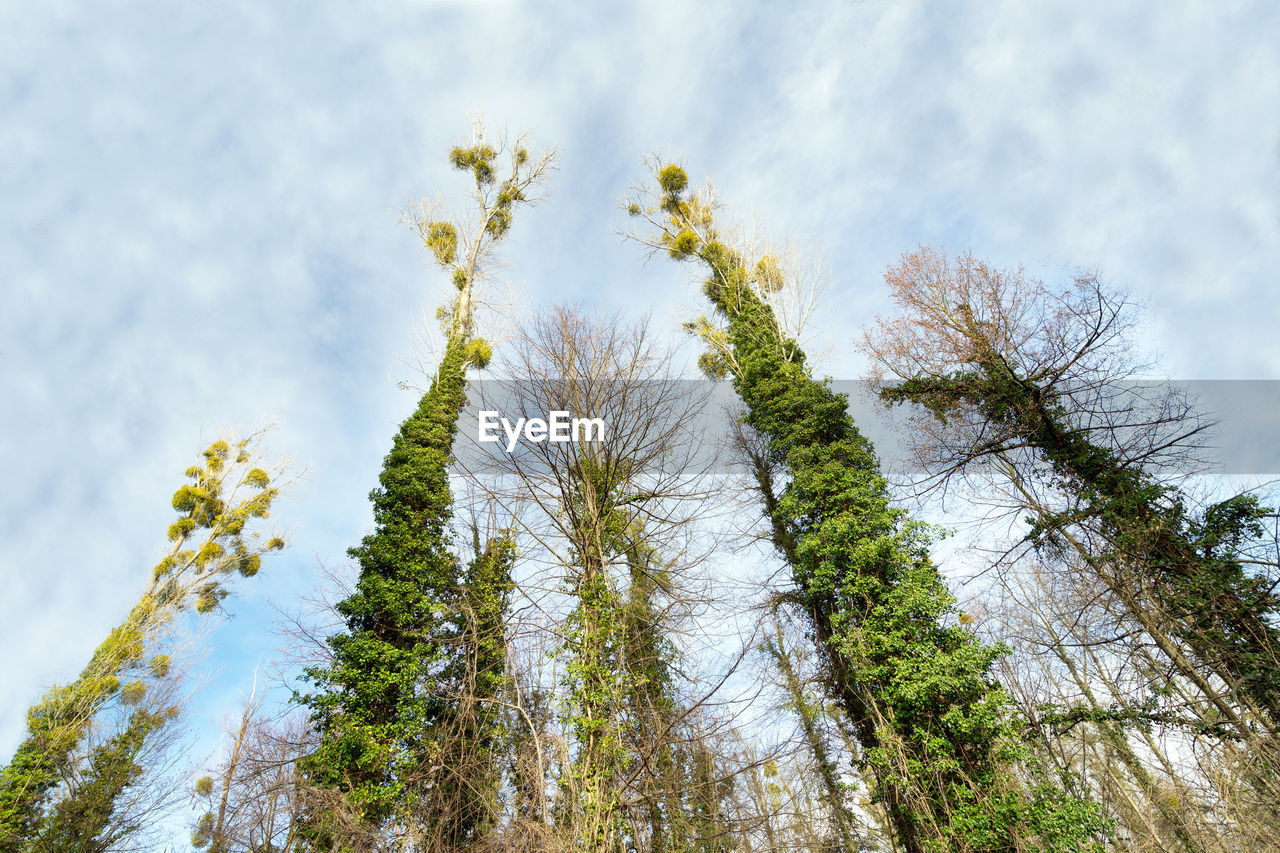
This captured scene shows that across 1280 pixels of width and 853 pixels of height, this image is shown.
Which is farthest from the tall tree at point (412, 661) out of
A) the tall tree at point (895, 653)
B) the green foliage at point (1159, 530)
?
the green foliage at point (1159, 530)

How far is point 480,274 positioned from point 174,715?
1490 centimetres

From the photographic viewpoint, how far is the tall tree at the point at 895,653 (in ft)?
21.1

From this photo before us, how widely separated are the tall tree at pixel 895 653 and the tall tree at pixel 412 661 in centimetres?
581

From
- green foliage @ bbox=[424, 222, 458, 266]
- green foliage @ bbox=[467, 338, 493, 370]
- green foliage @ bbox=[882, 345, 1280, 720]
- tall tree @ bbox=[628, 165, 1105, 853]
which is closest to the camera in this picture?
green foliage @ bbox=[882, 345, 1280, 720]

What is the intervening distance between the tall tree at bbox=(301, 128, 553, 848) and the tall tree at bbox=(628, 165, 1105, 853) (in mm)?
5810

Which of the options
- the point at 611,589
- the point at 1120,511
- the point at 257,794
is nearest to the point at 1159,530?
the point at 1120,511

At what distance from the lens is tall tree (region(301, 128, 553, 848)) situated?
7969 mm

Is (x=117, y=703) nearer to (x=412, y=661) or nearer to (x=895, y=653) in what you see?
(x=412, y=661)

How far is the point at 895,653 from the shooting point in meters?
7.93

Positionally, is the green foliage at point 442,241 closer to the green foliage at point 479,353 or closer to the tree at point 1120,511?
the green foliage at point 479,353

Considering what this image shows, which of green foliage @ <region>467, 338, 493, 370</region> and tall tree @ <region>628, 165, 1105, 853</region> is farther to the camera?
green foliage @ <region>467, 338, 493, 370</region>

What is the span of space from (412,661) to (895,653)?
8.00m

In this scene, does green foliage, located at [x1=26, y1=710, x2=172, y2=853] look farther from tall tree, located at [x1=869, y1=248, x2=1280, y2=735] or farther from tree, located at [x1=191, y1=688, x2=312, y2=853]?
tall tree, located at [x1=869, y1=248, x2=1280, y2=735]

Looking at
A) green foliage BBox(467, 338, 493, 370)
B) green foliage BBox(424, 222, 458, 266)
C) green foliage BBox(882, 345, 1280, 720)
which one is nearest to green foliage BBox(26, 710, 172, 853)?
green foliage BBox(467, 338, 493, 370)
